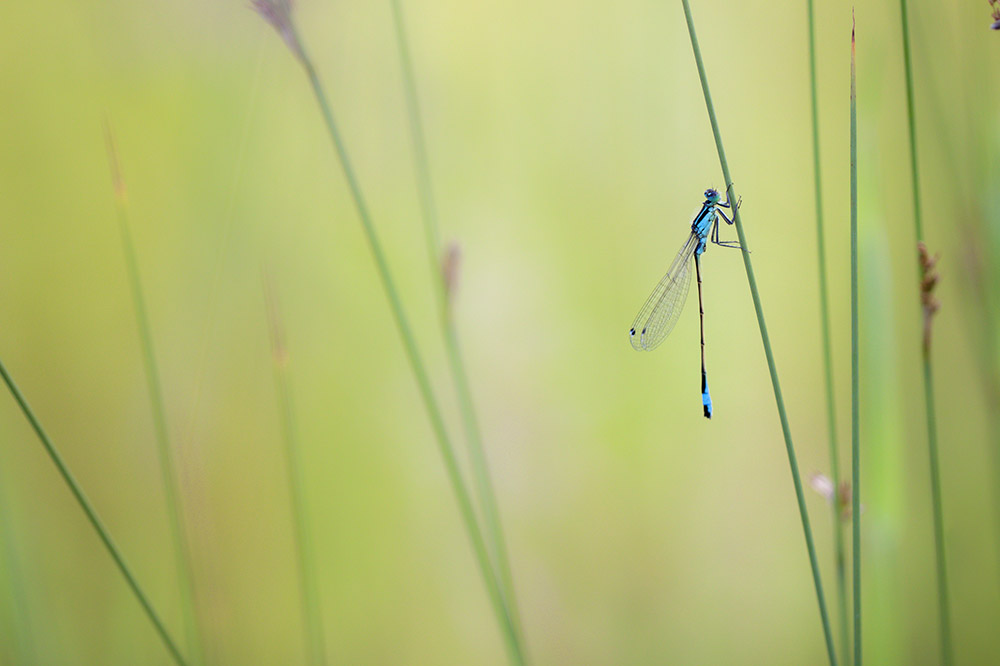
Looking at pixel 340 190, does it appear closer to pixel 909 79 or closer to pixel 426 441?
pixel 426 441

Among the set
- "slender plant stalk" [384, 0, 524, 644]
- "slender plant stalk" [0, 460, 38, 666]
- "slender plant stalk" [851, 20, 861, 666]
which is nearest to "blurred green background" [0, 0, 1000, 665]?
"slender plant stalk" [384, 0, 524, 644]

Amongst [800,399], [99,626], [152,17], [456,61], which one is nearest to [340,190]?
[456,61]

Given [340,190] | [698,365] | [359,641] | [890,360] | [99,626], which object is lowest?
[359,641]

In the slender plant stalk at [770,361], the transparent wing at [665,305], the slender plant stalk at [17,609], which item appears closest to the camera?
the slender plant stalk at [770,361]

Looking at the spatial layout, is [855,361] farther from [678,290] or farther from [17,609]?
[17,609]

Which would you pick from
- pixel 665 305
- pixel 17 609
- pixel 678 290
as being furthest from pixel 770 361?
pixel 17 609

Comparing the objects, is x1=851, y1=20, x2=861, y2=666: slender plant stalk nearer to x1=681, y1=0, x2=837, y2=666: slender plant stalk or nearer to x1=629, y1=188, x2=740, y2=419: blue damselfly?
x1=681, y1=0, x2=837, y2=666: slender plant stalk

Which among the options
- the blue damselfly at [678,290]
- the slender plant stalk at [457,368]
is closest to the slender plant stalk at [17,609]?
the slender plant stalk at [457,368]

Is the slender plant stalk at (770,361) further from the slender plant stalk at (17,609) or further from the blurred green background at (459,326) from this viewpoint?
the slender plant stalk at (17,609)
